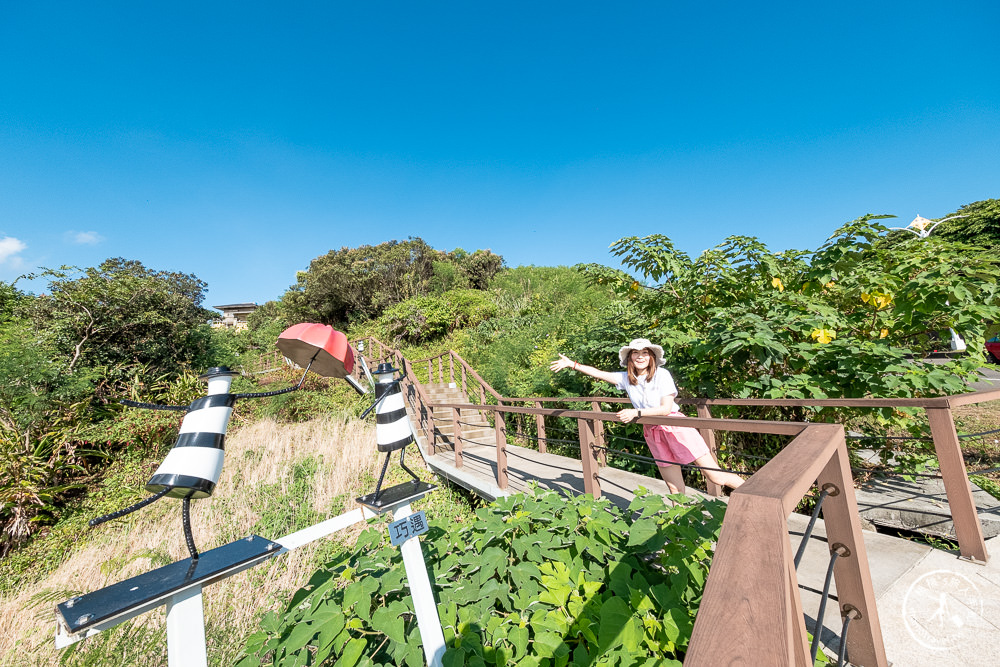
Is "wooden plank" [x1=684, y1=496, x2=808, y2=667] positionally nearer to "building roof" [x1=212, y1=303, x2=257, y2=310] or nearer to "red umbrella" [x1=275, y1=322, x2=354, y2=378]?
"red umbrella" [x1=275, y1=322, x2=354, y2=378]

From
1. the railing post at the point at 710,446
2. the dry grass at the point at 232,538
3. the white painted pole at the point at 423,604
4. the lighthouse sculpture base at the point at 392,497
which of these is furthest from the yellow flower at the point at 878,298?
the dry grass at the point at 232,538

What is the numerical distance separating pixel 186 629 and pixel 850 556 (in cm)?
183

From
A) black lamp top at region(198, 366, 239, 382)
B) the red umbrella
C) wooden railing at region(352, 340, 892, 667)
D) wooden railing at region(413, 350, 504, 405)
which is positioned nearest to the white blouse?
wooden railing at region(352, 340, 892, 667)

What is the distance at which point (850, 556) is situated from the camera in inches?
46.9

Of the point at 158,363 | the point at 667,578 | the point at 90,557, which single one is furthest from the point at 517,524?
the point at 158,363

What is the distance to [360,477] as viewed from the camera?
18.4 feet

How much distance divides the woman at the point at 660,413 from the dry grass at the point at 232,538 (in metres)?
3.18

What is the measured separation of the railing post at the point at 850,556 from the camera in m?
1.16

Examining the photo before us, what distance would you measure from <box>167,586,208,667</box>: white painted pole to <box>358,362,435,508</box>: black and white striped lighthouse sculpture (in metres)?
0.49

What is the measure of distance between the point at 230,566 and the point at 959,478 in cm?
320

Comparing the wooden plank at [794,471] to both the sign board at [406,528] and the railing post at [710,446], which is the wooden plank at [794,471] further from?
the railing post at [710,446]

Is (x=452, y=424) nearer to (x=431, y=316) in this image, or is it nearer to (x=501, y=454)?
(x=501, y=454)

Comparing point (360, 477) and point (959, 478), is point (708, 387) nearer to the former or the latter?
point (959, 478)

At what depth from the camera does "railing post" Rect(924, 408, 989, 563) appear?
6.21 feet
